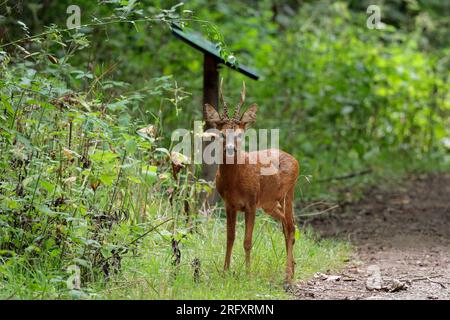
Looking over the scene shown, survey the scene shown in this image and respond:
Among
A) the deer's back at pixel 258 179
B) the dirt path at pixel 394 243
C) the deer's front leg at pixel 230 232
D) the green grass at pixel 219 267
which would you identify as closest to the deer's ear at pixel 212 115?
the deer's back at pixel 258 179

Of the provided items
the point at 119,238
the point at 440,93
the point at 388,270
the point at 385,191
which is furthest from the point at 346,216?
the point at 440,93

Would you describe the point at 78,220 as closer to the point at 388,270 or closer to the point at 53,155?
the point at 53,155

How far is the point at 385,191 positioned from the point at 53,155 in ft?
20.2

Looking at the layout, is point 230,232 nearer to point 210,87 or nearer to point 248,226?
point 248,226

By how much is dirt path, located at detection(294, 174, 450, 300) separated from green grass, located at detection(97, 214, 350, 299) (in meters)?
0.24

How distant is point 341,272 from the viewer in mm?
7227

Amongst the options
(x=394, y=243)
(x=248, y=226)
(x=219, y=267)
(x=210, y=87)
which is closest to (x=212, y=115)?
(x=248, y=226)

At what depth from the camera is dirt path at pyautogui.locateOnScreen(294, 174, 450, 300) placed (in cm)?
645

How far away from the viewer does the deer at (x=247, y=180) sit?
19.9 feet

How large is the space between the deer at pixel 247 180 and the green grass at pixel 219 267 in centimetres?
20

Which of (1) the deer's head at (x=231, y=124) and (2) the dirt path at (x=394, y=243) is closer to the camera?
(1) the deer's head at (x=231, y=124)

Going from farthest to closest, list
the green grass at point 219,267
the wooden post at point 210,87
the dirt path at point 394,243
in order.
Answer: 1. the wooden post at point 210,87
2. the dirt path at point 394,243
3. the green grass at point 219,267

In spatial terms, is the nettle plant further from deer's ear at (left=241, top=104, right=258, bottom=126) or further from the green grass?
deer's ear at (left=241, top=104, right=258, bottom=126)

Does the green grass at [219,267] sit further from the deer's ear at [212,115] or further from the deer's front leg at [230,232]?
the deer's ear at [212,115]
